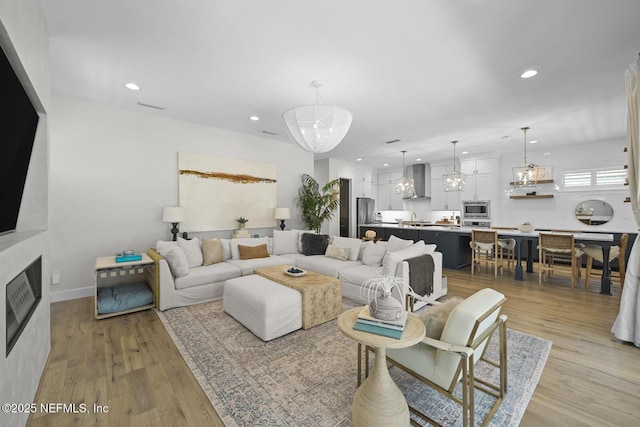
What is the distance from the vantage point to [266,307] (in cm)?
263

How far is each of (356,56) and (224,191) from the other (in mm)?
3492

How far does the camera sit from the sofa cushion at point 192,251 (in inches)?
159

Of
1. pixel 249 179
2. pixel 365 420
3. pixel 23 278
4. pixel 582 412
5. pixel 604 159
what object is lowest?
pixel 582 412

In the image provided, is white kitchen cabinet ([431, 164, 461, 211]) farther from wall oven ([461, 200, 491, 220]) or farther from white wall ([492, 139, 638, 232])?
white wall ([492, 139, 638, 232])

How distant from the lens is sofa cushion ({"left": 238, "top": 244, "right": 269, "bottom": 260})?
15.0ft

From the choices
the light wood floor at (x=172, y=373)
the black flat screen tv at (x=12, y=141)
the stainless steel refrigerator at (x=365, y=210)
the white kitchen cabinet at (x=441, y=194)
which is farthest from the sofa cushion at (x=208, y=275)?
the white kitchen cabinet at (x=441, y=194)

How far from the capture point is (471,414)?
148 cm

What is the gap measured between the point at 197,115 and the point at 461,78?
3816 mm

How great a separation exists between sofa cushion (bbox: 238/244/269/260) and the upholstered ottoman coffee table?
4.05 feet

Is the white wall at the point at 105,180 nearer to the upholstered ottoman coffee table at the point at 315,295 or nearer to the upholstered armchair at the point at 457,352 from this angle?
the upholstered ottoman coffee table at the point at 315,295

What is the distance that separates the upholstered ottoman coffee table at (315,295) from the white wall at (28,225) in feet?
6.66

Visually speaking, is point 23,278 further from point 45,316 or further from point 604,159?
point 604,159

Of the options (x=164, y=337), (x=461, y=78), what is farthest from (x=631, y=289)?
(x=164, y=337)

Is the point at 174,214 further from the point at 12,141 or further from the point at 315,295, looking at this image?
the point at 12,141
